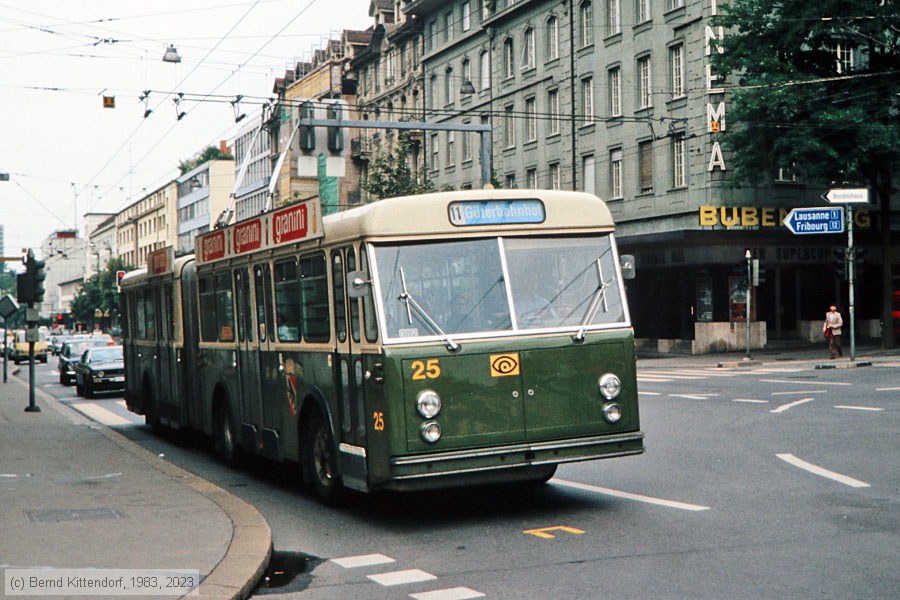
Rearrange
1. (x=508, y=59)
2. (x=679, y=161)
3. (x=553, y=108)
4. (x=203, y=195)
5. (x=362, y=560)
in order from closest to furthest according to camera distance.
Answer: (x=362, y=560), (x=679, y=161), (x=553, y=108), (x=508, y=59), (x=203, y=195)

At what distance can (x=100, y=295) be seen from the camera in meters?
113

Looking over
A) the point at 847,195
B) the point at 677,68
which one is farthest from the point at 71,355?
the point at 847,195

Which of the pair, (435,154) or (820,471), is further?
(435,154)

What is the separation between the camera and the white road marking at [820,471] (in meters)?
11.2

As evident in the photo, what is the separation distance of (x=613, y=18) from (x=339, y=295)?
38.4 m

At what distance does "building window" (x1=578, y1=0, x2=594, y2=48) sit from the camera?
48.1 meters

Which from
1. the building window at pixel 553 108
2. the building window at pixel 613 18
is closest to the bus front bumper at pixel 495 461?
the building window at pixel 613 18

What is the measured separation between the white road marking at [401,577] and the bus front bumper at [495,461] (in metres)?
1.45

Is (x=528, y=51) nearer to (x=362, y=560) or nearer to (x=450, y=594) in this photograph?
(x=362, y=560)

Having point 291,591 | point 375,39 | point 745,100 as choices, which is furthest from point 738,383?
point 375,39

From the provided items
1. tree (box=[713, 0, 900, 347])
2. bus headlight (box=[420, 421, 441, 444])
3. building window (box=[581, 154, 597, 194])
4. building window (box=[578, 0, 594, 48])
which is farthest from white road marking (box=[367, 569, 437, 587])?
building window (box=[578, 0, 594, 48])

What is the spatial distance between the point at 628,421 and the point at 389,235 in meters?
2.48

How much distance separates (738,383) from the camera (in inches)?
1061

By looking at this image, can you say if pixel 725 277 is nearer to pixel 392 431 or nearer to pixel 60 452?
pixel 60 452
